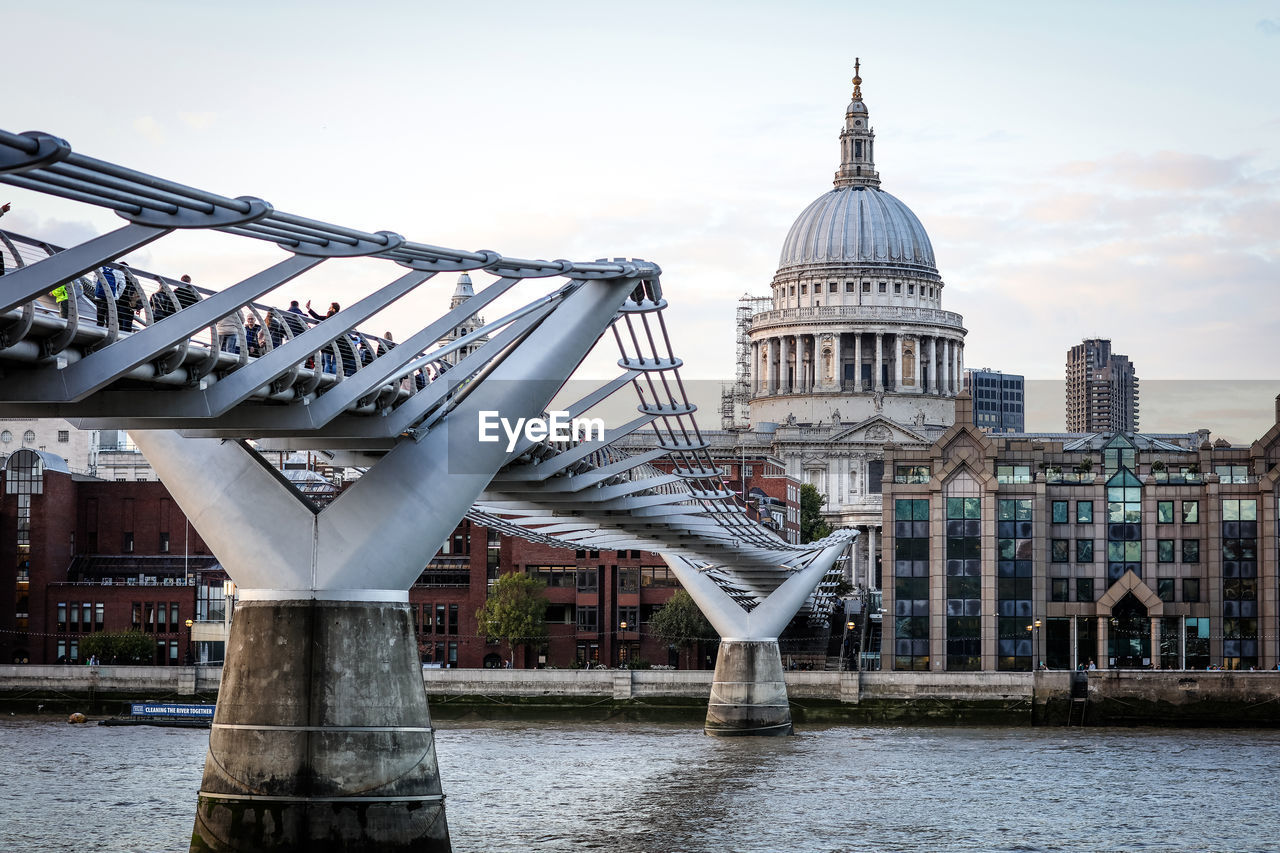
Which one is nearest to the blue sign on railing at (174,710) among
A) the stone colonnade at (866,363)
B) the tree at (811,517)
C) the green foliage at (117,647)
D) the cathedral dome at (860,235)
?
the green foliage at (117,647)

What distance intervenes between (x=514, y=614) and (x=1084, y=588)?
76.3 feet

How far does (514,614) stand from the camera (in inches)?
3489

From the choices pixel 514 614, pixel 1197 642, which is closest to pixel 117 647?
pixel 514 614

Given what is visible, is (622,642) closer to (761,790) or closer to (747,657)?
(747,657)

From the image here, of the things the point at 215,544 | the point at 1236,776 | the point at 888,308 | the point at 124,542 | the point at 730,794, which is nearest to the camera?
the point at 215,544

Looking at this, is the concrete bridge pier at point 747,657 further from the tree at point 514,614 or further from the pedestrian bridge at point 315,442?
the pedestrian bridge at point 315,442

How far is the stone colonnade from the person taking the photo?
16150 cm

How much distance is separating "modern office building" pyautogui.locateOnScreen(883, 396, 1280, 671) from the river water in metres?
13.0

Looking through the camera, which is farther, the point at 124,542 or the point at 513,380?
the point at 124,542

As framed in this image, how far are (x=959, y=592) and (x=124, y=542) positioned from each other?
41706mm

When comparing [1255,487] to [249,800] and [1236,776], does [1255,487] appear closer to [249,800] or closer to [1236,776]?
[1236,776]

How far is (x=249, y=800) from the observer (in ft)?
88.6

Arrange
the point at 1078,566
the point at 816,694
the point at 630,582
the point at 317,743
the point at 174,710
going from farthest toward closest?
the point at 630,582 → the point at 1078,566 → the point at 816,694 → the point at 174,710 → the point at 317,743

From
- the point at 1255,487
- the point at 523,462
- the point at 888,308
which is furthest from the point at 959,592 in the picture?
the point at 888,308
